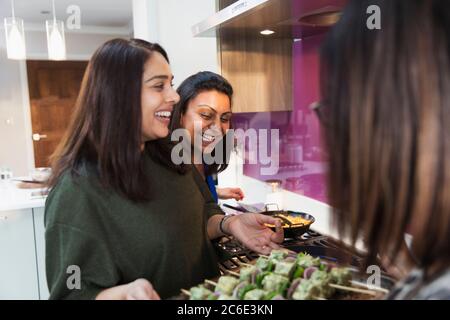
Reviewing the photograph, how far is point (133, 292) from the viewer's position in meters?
0.70

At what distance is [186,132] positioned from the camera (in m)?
1.53

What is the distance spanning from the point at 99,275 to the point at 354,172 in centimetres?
56

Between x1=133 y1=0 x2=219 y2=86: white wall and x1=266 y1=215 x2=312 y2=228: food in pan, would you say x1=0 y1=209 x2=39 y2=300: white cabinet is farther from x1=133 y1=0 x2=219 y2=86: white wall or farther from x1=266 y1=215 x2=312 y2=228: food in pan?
x1=266 y1=215 x2=312 y2=228: food in pan

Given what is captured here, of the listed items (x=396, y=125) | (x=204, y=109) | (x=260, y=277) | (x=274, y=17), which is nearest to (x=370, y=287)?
(x=260, y=277)

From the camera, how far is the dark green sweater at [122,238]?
79 centimetres

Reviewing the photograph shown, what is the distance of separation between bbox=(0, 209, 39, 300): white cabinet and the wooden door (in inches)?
116

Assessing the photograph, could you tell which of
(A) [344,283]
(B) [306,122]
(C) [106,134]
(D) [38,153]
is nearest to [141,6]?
(B) [306,122]

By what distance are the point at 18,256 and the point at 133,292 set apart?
1.97 m

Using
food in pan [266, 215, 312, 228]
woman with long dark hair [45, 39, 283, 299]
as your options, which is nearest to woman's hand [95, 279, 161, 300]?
woman with long dark hair [45, 39, 283, 299]

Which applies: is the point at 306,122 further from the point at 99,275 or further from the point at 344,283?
the point at 99,275

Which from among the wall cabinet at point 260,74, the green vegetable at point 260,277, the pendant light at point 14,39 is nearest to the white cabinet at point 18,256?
the pendant light at point 14,39

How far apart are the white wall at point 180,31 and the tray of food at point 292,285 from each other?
65.3 inches

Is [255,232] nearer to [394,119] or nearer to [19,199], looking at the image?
[394,119]
